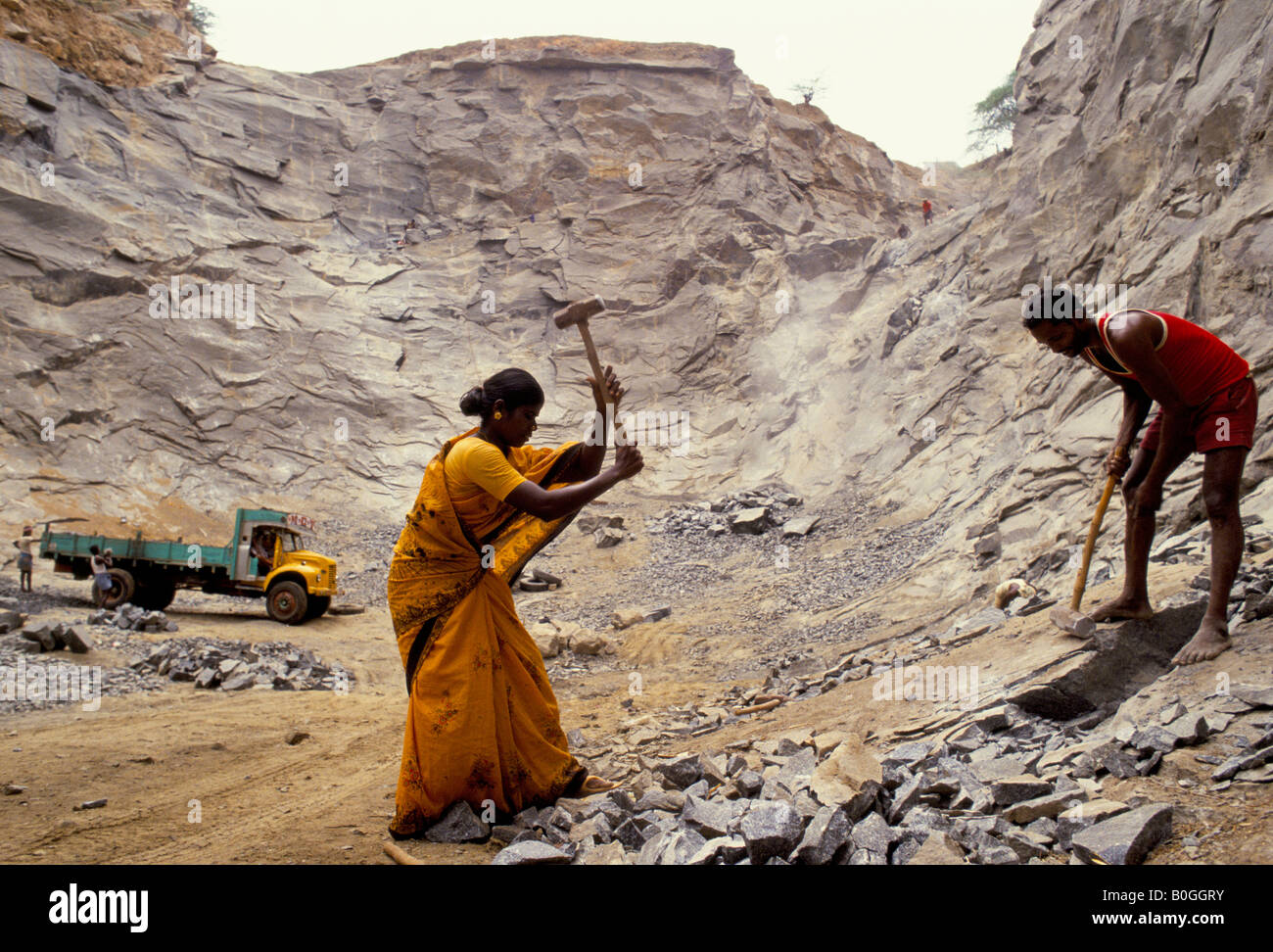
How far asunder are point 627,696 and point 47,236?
1706cm

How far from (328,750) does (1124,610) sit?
4.41m

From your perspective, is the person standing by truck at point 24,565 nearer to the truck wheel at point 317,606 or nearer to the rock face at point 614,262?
the rock face at point 614,262

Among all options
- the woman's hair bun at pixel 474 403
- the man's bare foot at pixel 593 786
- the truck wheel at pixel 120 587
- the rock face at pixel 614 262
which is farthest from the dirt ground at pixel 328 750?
the rock face at pixel 614 262

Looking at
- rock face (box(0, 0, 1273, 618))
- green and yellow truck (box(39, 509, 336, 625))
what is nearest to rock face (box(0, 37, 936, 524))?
rock face (box(0, 0, 1273, 618))

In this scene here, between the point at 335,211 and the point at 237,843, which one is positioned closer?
the point at 237,843

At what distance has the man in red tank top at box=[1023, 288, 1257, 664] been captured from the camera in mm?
2863

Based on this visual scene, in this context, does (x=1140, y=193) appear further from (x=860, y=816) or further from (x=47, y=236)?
(x=47, y=236)

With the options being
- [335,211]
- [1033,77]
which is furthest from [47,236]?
[1033,77]

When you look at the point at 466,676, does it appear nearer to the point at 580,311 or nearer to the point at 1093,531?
the point at 580,311

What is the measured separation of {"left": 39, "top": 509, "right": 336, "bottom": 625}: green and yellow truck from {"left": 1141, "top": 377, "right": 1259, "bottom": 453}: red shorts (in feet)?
33.5

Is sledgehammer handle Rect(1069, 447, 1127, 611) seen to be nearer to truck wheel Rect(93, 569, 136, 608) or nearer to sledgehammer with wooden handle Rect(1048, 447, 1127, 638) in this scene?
sledgehammer with wooden handle Rect(1048, 447, 1127, 638)

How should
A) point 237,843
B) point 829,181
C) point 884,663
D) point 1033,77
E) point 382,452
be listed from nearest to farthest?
Result: point 237,843 → point 884,663 → point 1033,77 → point 382,452 → point 829,181

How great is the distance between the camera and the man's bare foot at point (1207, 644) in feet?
9.18

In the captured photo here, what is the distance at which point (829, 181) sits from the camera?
23.7 meters
